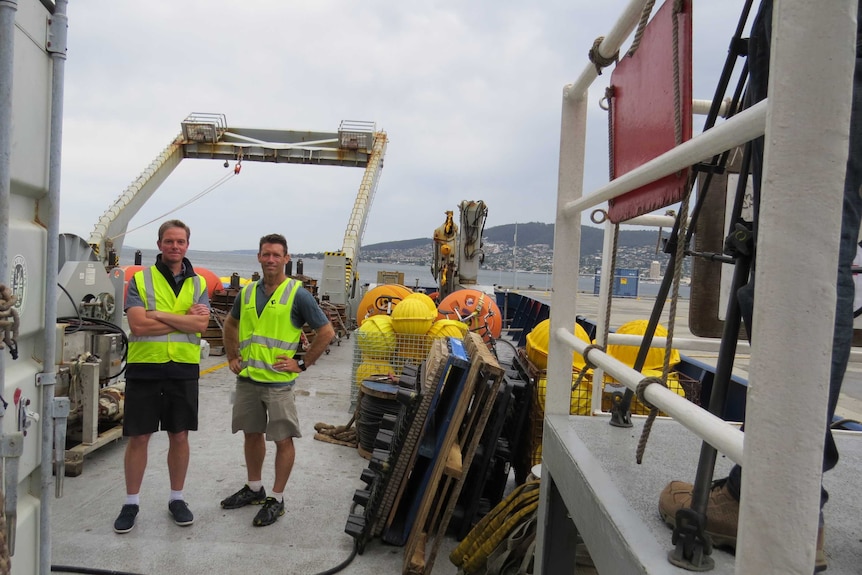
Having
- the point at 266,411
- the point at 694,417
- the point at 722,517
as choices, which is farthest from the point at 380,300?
the point at 694,417

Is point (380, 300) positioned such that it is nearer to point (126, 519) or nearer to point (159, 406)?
point (159, 406)

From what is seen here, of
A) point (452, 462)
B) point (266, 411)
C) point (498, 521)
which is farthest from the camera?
point (266, 411)

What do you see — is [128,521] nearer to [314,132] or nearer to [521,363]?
[521,363]

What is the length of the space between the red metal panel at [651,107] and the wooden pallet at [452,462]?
5.20 feet

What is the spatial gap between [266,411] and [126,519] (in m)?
1.06

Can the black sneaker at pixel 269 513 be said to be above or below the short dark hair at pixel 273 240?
below

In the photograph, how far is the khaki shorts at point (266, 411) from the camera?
158 inches

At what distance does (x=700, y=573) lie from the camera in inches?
49.8

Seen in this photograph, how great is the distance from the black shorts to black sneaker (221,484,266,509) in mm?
593

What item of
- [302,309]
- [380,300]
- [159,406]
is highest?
[302,309]

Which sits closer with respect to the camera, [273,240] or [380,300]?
[273,240]

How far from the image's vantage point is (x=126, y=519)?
3693 mm

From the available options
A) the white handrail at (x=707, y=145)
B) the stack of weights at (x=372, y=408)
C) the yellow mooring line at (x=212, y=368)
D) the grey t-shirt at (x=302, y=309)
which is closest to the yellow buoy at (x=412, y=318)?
the stack of weights at (x=372, y=408)

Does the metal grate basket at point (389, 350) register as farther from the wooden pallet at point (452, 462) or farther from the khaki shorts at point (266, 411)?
the wooden pallet at point (452, 462)
